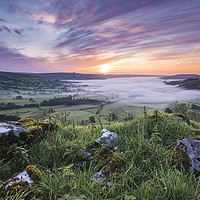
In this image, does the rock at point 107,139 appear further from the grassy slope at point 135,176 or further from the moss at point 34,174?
the moss at point 34,174

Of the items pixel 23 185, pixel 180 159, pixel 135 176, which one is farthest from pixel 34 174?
pixel 180 159

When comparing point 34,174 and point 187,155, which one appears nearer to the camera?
point 34,174

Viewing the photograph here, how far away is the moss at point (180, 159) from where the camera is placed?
341 centimetres

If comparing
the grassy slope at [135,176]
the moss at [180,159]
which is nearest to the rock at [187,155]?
the moss at [180,159]

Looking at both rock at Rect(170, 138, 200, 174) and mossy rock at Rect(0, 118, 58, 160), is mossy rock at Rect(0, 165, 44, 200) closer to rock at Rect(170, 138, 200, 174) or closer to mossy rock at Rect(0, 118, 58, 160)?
mossy rock at Rect(0, 118, 58, 160)

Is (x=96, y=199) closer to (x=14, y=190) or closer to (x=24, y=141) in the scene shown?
(x=14, y=190)

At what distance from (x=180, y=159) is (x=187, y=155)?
287 mm

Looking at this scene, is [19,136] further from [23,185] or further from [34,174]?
[23,185]

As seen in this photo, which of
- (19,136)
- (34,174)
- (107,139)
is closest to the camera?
(34,174)

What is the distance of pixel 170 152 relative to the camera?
3979 mm

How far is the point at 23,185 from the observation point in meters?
2.81

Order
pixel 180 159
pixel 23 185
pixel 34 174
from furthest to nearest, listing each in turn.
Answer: pixel 180 159, pixel 34 174, pixel 23 185

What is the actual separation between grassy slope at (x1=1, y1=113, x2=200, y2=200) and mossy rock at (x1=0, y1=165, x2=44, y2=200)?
0.19 metres

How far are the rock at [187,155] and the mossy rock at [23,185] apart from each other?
3727 mm
